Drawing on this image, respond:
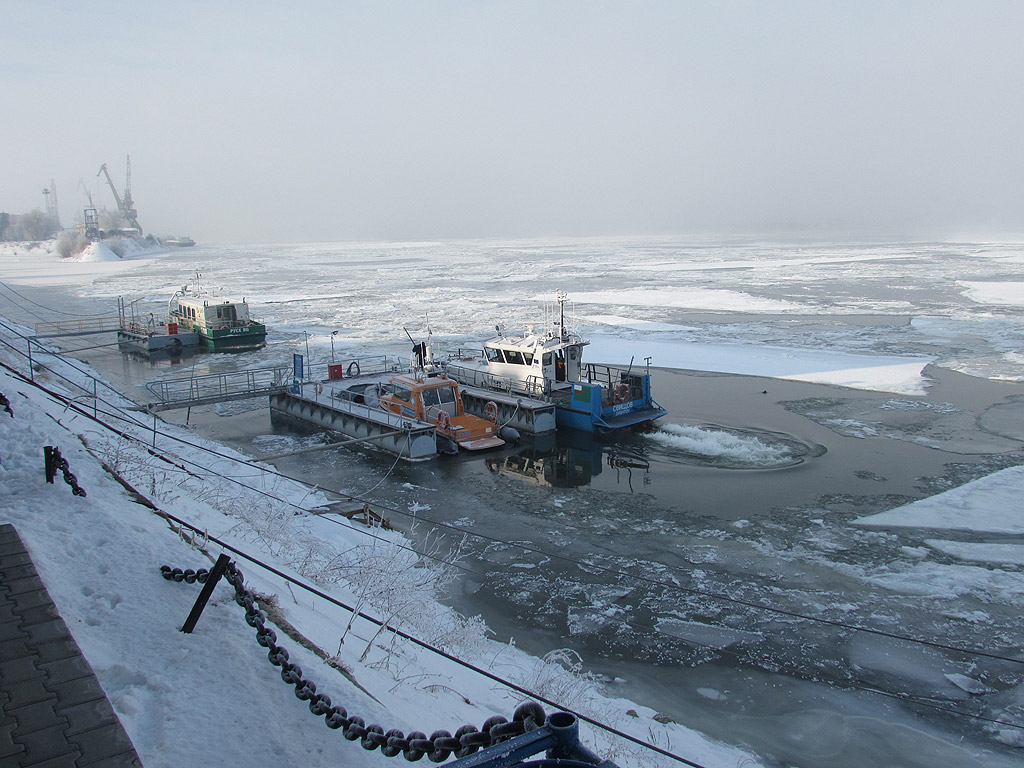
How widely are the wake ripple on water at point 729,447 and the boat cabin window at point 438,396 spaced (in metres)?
5.75

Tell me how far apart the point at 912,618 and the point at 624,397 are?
12354 millimetres

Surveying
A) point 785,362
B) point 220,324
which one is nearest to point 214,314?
point 220,324

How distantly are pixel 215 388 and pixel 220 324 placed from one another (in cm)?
1277

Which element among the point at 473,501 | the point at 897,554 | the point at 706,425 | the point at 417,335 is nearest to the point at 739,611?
the point at 897,554

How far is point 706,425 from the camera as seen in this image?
21.0 metres

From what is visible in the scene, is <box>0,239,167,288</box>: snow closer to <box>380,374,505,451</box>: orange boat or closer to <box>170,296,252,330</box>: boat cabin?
<box>170,296,252,330</box>: boat cabin

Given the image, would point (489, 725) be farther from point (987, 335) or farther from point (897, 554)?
point (987, 335)

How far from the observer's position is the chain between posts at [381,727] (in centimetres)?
373

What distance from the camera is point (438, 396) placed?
68.7 ft

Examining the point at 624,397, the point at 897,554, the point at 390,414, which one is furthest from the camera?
the point at 624,397

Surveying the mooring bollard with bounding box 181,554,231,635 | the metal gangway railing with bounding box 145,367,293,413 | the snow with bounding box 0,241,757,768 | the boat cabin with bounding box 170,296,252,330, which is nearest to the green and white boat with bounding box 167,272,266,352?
the boat cabin with bounding box 170,296,252,330

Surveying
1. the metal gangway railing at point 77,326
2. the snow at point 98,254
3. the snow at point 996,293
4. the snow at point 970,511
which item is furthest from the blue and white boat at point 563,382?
the snow at point 98,254

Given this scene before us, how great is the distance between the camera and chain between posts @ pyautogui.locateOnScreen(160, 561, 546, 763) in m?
3.73

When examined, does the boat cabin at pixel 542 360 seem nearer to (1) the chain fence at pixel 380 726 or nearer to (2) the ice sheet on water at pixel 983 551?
(2) the ice sheet on water at pixel 983 551
